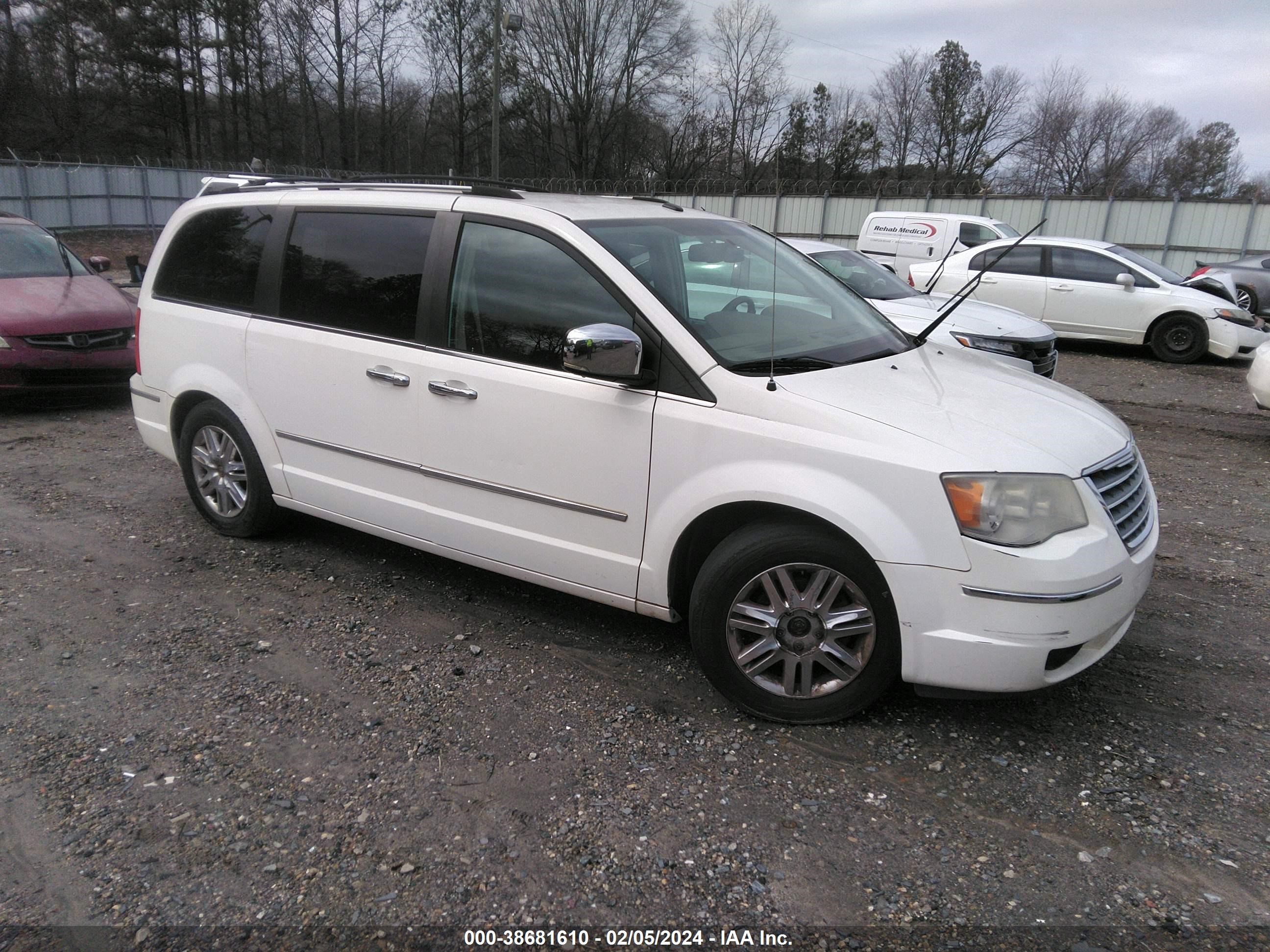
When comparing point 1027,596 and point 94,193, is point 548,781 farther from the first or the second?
point 94,193

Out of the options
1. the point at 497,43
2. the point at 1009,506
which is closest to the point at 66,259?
the point at 1009,506

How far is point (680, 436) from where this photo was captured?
130 inches

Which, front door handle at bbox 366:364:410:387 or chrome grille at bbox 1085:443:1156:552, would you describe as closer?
chrome grille at bbox 1085:443:1156:552

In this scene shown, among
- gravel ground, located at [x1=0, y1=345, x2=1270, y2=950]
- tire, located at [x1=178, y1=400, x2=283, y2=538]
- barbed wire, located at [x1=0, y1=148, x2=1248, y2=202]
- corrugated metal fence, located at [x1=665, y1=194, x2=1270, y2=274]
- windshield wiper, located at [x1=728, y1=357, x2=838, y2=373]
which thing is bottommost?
gravel ground, located at [x1=0, y1=345, x2=1270, y2=950]

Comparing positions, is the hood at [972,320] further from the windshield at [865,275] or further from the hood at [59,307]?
the hood at [59,307]

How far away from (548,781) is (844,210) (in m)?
27.3

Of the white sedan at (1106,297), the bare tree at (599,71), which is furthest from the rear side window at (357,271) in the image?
the bare tree at (599,71)

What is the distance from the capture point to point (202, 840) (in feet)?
8.82

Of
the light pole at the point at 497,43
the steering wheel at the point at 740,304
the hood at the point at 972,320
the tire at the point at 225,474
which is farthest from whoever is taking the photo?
the light pole at the point at 497,43

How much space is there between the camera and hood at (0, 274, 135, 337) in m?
7.70

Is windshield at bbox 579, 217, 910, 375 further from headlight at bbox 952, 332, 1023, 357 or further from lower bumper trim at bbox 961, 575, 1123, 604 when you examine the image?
headlight at bbox 952, 332, 1023, 357

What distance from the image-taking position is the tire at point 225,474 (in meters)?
4.83

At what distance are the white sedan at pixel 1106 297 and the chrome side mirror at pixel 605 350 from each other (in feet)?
32.9

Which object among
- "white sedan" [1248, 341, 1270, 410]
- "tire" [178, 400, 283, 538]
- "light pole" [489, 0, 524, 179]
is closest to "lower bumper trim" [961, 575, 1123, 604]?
"tire" [178, 400, 283, 538]
